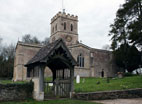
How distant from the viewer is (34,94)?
12.5 metres

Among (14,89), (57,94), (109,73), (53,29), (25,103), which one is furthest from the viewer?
(53,29)

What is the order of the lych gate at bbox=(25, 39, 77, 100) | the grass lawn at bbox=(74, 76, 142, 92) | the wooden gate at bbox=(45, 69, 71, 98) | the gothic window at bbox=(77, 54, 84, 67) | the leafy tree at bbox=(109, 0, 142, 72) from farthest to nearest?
the gothic window at bbox=(77, 54, 84, 67), the leafy tree at bbox=(109, 0, 142, 72), the grass lawn at bbox=(74, 76, 142, 92), the wooden gate at bbox=(45, 69, 71, 98), the lych gate at bbox=(25, 39, 77, 100)

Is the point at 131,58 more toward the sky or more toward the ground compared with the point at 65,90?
more toward the sky

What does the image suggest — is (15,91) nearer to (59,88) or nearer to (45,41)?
(59,88)

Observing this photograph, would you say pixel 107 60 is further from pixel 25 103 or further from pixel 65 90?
pixel 25 103

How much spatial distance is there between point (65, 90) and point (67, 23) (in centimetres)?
4137

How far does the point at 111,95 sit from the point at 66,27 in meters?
40.6

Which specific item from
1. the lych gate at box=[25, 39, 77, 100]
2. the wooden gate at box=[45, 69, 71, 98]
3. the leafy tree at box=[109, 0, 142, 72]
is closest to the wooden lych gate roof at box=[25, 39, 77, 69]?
the lych gate at box=[25, 39, 77, 100]

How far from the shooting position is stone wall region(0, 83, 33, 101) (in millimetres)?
11680

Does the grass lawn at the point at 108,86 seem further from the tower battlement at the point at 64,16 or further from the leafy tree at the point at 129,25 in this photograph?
the tower battlement at the point at 64,16

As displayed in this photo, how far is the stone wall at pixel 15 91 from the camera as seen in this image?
38.3ft

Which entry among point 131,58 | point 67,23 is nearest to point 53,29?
point 67,23

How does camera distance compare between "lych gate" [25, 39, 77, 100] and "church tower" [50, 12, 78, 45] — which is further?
"church tower" [50, 12, 78, 45]

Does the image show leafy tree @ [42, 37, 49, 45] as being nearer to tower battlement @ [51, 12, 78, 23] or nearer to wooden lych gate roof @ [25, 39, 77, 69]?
tower battlement @ [51, 12, 78, 23]
